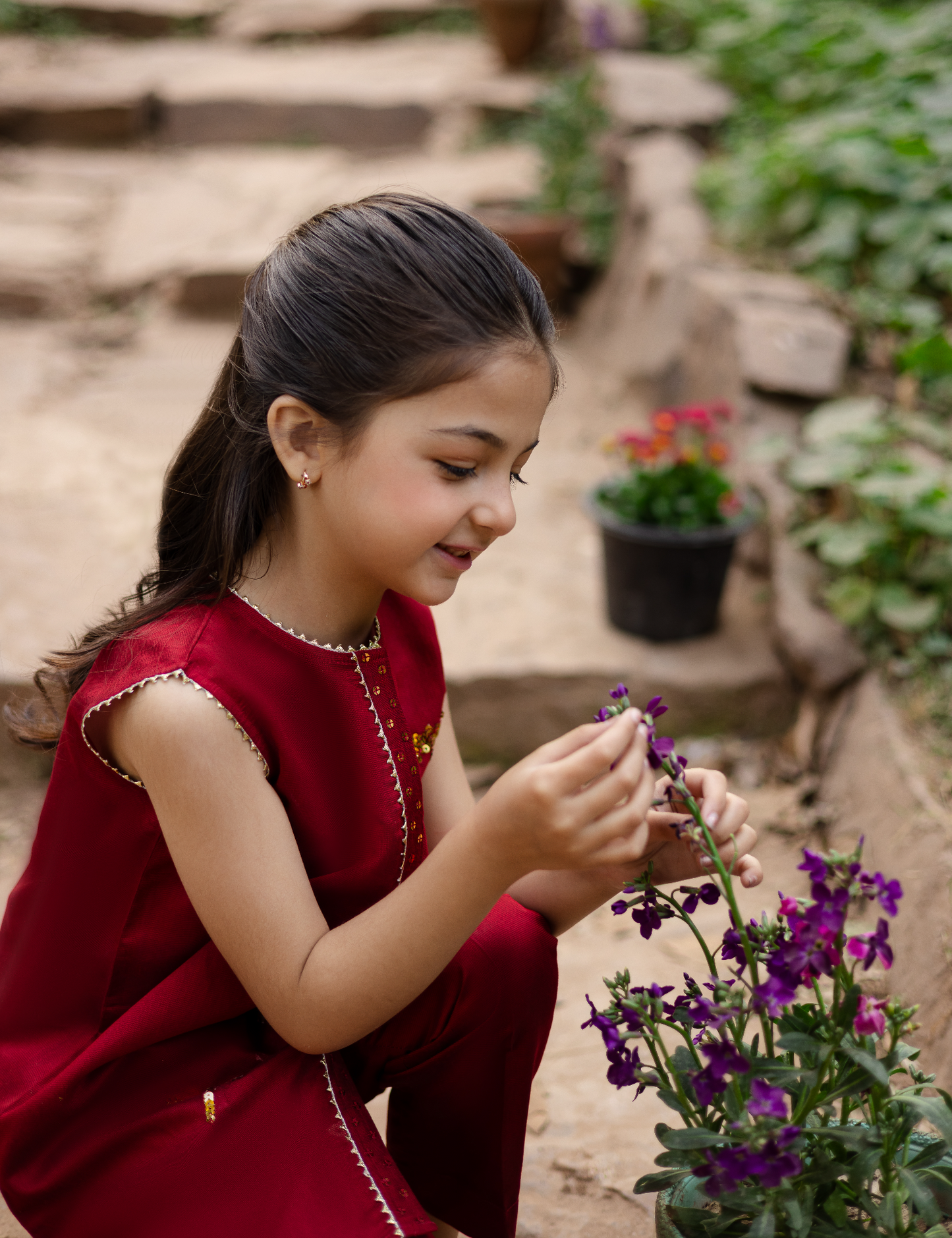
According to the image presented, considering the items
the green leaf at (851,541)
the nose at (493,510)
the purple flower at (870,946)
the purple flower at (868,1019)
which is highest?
the nose at (493,510)

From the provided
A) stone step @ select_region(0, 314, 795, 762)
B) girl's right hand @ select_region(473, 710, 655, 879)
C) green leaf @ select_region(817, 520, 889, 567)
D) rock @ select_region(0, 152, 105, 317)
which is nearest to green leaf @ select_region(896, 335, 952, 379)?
green leaf @ select_region(817, 520, 889, 567)

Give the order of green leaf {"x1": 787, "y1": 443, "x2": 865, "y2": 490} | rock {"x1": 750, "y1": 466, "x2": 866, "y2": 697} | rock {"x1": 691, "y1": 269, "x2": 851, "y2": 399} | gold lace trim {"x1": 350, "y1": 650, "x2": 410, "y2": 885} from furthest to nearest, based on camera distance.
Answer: rock {"x1": 691, "y1": 269, "x2": 851, "y2": 399} < green leaf {"x1": 787, "y1": 443, "x2": 865, "y2": 490} < rock {"x1": 750, "y1": 466, "x2": 866, "y2": 697} < gold lace trim {"x1": 350, "y1": 650, "x2": 410, "y2": 885}

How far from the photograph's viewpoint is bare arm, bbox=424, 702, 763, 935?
126 cm

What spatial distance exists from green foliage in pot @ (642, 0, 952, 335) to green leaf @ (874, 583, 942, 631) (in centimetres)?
116

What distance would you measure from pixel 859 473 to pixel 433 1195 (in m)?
2.11

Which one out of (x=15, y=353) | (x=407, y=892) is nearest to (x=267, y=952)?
(x=407, y=892)

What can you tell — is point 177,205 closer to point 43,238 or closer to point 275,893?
point 43,238

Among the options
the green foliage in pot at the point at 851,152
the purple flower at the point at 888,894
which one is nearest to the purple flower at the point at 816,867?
the purple flower at the point at 888,894

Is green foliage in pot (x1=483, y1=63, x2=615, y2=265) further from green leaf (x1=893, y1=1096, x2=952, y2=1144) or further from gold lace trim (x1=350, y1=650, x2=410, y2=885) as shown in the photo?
green leaf (x1=893, y1=1096, x2=952, y2=1144)

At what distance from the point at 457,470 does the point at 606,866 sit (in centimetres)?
52

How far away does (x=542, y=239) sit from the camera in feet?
17.4

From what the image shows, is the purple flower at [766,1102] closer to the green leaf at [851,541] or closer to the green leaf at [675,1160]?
the green leaf at [675,1160]

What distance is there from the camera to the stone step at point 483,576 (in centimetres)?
307

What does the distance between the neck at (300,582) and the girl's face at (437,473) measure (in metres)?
0.10
